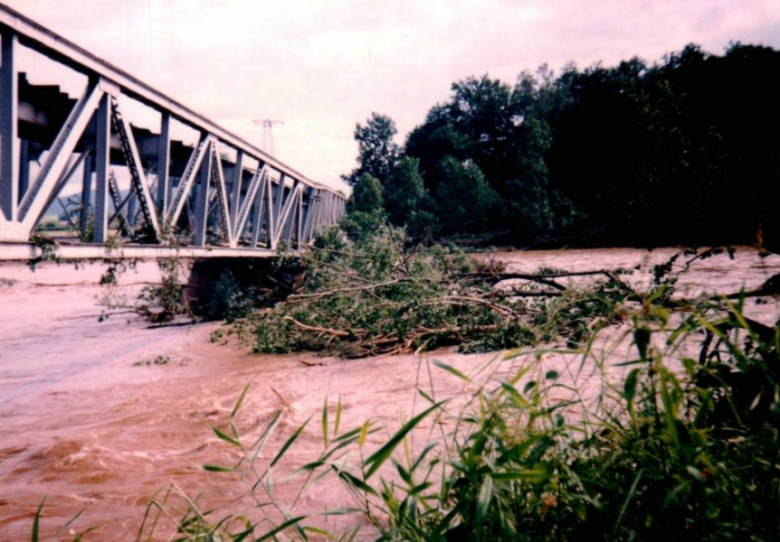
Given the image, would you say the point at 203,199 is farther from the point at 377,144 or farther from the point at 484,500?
the point at 377,144

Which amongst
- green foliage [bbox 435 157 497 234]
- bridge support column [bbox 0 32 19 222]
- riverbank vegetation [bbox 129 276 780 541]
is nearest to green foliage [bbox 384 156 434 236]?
green foliage [bbox 435 157 497 234]

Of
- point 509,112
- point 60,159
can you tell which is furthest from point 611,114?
point 509,112

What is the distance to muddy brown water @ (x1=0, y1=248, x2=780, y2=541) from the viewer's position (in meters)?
2.74

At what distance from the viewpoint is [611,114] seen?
3.59 meters

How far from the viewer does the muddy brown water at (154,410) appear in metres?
2.74

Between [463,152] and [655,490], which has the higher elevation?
[463,152]

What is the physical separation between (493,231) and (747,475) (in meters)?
29.9

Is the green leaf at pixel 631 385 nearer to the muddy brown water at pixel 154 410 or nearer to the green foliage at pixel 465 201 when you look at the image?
the muddy brown water at pixel 154 410

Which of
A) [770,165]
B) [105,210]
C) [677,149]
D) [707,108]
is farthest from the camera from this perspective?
[105,210]

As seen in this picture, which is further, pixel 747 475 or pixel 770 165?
pixel 770 165

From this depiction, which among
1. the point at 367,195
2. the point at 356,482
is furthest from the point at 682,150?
the point at 367,195

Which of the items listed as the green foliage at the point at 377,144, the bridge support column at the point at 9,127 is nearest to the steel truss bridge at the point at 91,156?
the bridge support column at the point at 9,127

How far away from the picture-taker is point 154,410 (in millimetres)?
4527

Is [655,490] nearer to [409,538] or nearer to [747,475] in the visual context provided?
[747,475]
